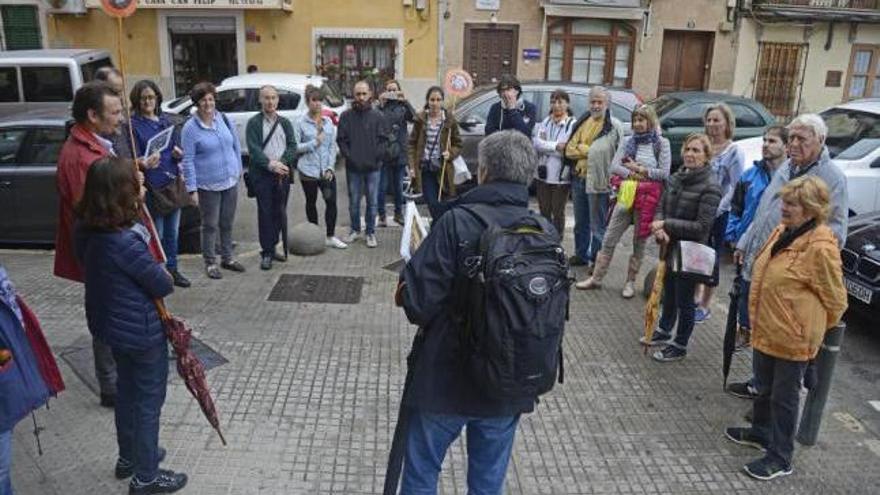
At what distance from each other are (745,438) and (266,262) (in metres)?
4.55

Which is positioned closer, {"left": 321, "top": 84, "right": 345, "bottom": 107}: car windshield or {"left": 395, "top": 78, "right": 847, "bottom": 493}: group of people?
{"left": 395, "top": 78, "right": 847, "bottom": 493}: group of people

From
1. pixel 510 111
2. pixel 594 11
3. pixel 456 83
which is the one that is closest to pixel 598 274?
pixel 510 111

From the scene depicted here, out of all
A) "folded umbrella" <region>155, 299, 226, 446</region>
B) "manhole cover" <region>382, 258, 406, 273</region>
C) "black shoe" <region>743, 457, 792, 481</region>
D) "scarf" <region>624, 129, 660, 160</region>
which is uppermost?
"scarf" <region>624, 129, 660, 160</region>

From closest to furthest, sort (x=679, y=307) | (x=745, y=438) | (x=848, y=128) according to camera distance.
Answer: (x=745, y=438), (x=679, y=307), (x=848, y=128)

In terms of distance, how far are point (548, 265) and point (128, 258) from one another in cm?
183

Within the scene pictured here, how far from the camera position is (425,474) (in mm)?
3037

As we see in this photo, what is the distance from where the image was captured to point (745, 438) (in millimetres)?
4340

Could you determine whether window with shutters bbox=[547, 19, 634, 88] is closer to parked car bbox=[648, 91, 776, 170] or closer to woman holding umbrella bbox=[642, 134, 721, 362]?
parked car bbox=[648, 91, 776, 170]

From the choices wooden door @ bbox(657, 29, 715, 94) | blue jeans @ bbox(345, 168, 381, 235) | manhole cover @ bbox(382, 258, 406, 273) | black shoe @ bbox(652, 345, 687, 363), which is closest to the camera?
black shoe @ bbox(652, 345, 687, 363)

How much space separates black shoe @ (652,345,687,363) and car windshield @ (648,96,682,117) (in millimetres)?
7816

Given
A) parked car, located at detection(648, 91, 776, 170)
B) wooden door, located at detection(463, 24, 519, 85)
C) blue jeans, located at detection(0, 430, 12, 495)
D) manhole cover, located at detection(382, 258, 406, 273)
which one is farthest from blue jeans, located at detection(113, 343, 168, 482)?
wooden door, located at detection(463, 24, 519, 85)

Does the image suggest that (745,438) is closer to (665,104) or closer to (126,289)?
(126,289)

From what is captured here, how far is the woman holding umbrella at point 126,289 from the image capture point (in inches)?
124

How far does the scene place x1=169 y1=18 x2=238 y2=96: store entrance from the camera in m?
17.4
